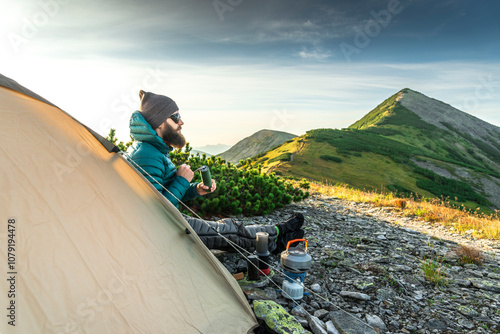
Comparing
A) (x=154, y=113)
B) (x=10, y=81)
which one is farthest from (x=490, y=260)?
(x=10, y=81)

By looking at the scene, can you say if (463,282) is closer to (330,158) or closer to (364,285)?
(364,285)

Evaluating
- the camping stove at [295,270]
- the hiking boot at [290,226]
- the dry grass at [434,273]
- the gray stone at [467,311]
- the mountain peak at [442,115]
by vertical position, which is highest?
the mountain peak at [442,115]

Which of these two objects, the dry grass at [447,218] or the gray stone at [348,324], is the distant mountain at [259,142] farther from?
the gray stone at [348,324]

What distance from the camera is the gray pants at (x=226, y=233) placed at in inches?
170

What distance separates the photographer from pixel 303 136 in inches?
2665

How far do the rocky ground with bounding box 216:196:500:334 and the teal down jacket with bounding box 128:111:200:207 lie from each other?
1585 millimetres

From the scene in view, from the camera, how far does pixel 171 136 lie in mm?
4281

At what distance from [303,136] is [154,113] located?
214 ft

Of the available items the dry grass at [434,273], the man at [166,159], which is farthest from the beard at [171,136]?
the dry grass at [434,273]

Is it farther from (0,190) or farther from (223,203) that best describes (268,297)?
(223,203)

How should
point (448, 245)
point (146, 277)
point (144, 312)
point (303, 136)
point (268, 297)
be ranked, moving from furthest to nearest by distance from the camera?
1. point (303, 136)
2. point (448, 245)
3. point (268, 297)
4. point (146, 277)
5. point (144, 312)

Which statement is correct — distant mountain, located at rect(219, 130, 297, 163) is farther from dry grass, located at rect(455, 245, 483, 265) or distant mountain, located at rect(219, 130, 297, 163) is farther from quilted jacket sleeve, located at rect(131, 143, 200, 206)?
quilted jacket sleeve, located at rect(131, 143, 200, 206)

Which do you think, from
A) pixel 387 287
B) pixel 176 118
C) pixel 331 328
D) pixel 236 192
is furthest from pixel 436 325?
pixel 236 192

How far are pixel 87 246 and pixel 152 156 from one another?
173cm
